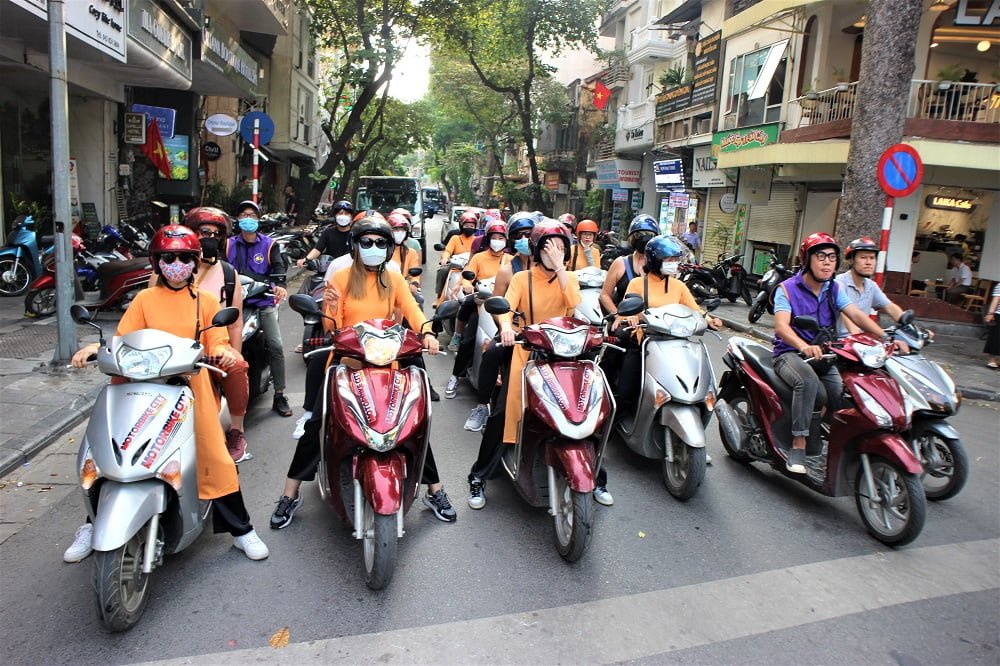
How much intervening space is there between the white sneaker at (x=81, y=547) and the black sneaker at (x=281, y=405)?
2.58 metres

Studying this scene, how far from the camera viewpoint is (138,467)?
2947mm

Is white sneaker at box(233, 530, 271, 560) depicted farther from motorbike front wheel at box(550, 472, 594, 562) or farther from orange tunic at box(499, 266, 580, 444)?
orange tunic at box(499, 266, 580, 444)

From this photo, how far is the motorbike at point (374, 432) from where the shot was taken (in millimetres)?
3314

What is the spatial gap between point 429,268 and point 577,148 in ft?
75.3

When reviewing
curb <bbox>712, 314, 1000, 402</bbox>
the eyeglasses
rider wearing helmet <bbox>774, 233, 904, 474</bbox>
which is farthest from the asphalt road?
curb <bbox>712, 314, 1000, 402</bbox>

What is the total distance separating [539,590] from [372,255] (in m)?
2.01

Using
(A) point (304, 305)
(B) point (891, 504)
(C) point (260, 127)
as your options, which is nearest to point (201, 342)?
(A) point (304, 305)

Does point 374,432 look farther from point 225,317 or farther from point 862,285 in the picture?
point 862,285

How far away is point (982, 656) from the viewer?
313cm

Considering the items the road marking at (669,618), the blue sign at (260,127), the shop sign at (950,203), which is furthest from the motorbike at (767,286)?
the blue sign at (260,127)

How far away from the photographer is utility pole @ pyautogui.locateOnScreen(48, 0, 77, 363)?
6852mm

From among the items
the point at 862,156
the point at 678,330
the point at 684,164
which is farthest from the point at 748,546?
the point at 684,164

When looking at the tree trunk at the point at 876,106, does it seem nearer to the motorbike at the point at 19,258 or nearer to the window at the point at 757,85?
the window at the point at 757,85

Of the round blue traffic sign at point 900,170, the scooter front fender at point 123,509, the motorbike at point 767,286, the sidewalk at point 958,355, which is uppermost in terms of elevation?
the round blue traffic sign at point 900,170
